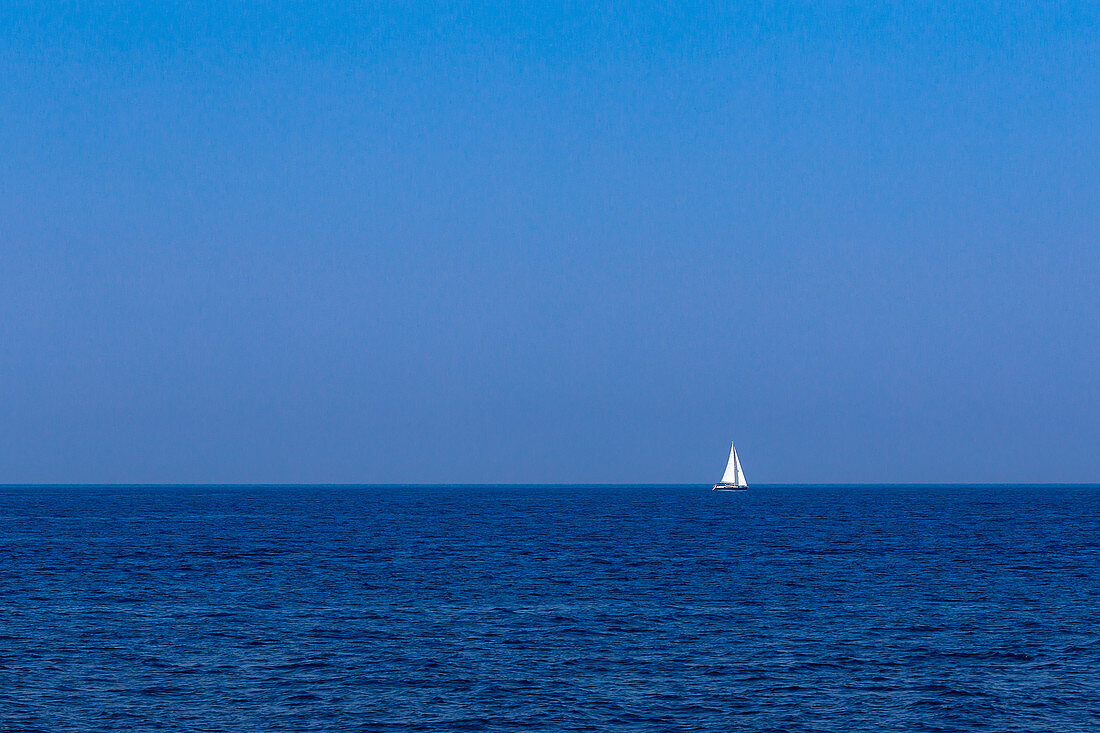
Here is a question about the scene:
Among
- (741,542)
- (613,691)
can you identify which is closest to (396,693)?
(613,691)

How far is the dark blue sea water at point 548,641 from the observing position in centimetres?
3484

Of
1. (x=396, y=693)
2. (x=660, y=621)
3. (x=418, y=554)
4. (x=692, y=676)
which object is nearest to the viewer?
(x=396, y=693)

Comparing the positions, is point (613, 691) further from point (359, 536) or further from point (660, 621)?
point (359, 536)

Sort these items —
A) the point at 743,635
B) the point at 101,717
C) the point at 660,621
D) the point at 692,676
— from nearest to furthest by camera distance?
the point at 101,717, the point at 692,676, the point at 743,635, the point at 660,621

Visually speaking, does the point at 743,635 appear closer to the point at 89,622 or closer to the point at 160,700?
the point at 160,700

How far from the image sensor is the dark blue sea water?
34.8 metres

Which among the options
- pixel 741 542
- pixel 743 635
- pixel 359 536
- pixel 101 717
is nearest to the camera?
pixel 101 717

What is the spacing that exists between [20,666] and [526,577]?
3502cm

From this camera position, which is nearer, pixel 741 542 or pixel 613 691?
pixel 613 691

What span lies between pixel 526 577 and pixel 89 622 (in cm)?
2793

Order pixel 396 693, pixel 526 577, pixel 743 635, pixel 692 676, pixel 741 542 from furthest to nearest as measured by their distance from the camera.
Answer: pixel 741 542 → pixel 526 577 → pixel 743 635 → pixel 692 676 → pixel 396 693

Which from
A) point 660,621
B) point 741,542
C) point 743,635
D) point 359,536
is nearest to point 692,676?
point 743,635

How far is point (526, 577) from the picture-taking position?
70.9 meters

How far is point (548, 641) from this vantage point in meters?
46.5
